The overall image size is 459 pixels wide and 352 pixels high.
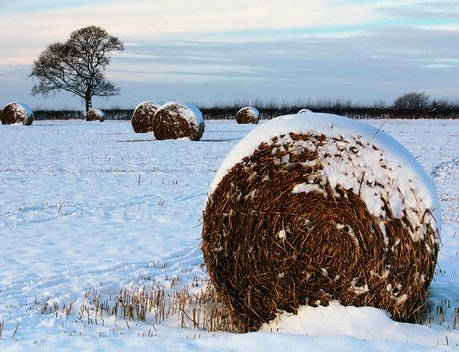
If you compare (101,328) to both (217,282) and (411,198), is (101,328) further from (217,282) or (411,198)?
(411,198)

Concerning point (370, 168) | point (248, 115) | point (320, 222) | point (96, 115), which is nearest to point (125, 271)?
point (320, 222)

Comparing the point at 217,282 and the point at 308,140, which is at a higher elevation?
the point at 308,140

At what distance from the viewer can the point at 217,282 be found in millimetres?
5699

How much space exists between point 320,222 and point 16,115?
38620mm

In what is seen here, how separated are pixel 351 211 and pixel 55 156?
49.3 feet

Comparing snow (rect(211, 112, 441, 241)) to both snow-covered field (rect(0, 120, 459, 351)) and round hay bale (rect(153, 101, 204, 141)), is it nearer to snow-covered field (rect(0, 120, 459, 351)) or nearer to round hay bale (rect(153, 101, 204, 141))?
snow-covered field (rect(0, 120, 459, 351))

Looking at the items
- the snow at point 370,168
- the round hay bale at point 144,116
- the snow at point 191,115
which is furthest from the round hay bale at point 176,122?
the snow at point 370,168

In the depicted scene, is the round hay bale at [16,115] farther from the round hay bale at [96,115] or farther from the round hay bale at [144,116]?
the round hay bale at [144,116]

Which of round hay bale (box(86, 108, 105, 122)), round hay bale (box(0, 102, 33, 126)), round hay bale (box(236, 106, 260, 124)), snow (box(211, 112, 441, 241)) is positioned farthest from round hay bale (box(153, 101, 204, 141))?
round hay bale (box(86, 108, 105, 122))

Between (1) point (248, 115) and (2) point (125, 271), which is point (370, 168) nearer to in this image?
(2) point (125, 271)

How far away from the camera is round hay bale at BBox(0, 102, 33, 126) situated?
41344 millimetres

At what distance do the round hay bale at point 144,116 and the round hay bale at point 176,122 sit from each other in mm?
5025

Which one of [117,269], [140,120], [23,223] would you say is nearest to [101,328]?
[117,269]

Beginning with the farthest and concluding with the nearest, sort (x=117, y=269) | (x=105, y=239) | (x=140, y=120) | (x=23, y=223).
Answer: (x=140, y=120) → (x=23, y=223) → (x=105, y=239) → (x=117, y=269)
